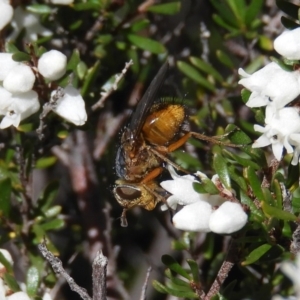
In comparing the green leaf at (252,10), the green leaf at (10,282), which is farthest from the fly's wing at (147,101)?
the green leaf at (10,282)

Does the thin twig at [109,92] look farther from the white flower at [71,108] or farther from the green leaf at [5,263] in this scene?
the green leaf at [5,263]

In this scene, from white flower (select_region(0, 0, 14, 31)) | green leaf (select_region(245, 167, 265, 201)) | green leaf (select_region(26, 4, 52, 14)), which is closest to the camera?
green leaf (select_region(245, 167, 265, 201))

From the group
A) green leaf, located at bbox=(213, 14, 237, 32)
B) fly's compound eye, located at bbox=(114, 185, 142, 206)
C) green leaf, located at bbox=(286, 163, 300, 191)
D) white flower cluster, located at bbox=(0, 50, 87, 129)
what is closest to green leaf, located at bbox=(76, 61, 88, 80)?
white flower cluster, located at bbox=(0, 50, 87, 129)

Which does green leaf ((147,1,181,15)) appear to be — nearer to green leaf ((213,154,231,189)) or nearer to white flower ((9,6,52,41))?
white flower ((9,6,52,41))

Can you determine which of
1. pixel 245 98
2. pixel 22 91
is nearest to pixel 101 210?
pixel 22 91

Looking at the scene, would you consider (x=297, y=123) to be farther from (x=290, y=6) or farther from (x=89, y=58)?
(x=89, y=58)

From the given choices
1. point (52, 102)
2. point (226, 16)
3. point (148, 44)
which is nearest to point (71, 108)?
point (52, 102)
